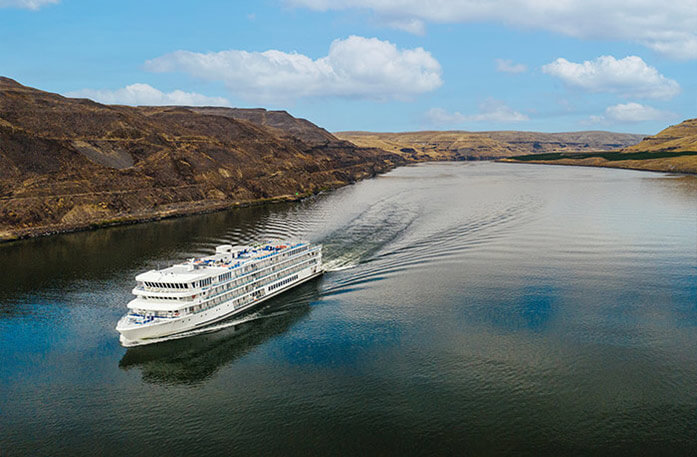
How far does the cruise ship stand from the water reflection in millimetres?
1827

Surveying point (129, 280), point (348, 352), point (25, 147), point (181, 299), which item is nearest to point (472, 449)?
point (348, 352)

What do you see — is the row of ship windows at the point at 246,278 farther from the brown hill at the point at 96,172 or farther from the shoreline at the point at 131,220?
the brown hill at the point at 96,172

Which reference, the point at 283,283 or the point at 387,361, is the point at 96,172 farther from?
the point at 387,361

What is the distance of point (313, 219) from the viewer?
135000 mm

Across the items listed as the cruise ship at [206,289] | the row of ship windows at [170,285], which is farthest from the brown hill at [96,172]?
the row of ship windows at [170,285]

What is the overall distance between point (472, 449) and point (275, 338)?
2737 centimetres

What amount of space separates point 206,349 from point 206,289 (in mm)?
8383

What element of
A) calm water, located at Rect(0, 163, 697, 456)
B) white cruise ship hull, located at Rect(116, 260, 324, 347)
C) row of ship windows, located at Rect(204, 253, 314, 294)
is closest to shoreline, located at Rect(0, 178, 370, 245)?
calm water, located at Rect(0, 163, 697, 456)

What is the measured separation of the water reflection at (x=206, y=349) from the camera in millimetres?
47500

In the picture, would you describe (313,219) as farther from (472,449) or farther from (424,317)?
(472,449)

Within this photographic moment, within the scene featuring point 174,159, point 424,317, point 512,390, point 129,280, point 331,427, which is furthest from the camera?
point 174,159

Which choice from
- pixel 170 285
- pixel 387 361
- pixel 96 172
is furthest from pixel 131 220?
pixel 387 361

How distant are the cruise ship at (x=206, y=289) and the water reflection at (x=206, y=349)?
1.83 m

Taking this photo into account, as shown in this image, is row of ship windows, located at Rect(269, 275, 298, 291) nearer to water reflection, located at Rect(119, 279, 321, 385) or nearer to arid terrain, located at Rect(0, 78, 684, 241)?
water reflection, located at Rect(119, 279, 321, 385)
